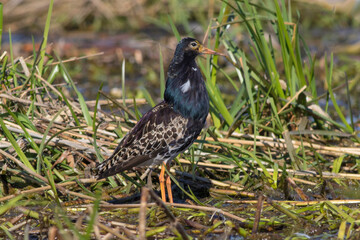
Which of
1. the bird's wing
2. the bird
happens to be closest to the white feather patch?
the bird

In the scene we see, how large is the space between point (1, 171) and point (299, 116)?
10.3ft

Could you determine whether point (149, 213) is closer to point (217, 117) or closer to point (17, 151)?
point (17, 151)

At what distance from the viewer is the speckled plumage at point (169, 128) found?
182 inches

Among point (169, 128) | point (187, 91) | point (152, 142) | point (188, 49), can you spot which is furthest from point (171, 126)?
point (188, 49)

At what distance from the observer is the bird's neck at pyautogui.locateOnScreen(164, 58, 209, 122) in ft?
15.4

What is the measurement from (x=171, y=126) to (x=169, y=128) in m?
0.03

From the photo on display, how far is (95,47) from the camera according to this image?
11.1m

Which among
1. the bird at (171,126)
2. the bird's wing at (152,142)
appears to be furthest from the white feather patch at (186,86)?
the bird's wing at (152,142)

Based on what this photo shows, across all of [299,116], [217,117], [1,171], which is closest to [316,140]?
[299,116]

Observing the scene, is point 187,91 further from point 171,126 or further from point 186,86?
point 171,126

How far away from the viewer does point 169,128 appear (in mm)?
4656

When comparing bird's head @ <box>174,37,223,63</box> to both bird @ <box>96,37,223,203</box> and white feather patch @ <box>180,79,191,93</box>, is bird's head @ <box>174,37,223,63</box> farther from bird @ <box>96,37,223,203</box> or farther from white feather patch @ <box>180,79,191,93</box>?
white feather patch @ <box>180,79,191,93</box>

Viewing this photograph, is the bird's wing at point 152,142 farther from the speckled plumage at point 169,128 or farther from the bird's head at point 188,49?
the bird's head at point 188,49

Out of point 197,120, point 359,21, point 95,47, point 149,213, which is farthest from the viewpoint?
point 359,21
